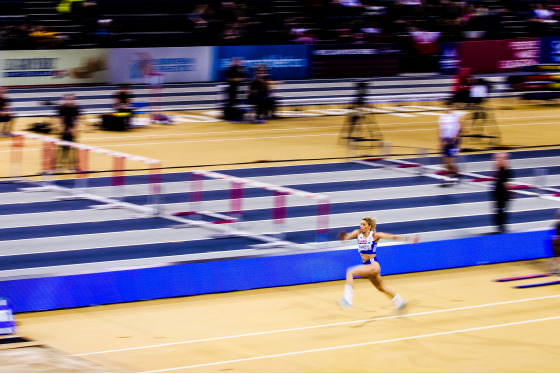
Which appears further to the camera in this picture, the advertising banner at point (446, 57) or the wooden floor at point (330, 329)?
the advertising banner at point (446, 57)

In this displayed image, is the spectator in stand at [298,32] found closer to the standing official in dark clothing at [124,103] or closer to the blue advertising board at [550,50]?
the blue advertising board at [550,50]

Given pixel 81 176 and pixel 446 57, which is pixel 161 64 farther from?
pixel 81 176

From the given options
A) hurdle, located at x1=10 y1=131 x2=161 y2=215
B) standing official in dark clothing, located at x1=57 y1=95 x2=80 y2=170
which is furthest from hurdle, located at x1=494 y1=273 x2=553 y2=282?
standing official in dark clothing, located at x1=57 y1=95 x2=80 y2=170

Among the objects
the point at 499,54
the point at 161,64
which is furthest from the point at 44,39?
the point at 499,54

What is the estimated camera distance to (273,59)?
111 feet

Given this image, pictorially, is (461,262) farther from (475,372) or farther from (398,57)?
(398,57)

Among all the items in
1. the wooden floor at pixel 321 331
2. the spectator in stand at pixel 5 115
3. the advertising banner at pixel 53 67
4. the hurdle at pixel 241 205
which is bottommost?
the wooden floor at pixel 321 331

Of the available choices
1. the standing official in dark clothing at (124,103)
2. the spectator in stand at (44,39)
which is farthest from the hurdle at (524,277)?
the spectator in stand at (44,39)

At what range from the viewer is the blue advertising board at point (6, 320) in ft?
37.4

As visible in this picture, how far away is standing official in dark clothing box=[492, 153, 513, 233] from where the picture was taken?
639 inches

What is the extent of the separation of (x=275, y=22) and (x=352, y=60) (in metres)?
3.27

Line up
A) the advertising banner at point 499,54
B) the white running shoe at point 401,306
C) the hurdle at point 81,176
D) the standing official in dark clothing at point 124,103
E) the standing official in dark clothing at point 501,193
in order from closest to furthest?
the white running shoe at point 401,306, the standing official in dark clothing at point 501,193, the hurdle at point 81,176, the standing official in dark clothing at point 124,103, the advertising banner at point 499,54

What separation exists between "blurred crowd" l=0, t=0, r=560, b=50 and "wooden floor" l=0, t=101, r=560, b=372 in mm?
19093

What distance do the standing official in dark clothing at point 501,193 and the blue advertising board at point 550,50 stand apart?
73.9ft
